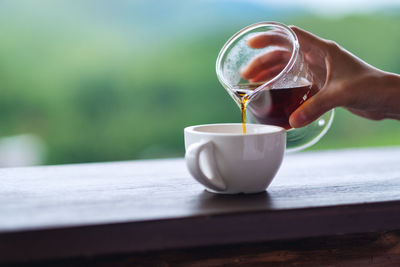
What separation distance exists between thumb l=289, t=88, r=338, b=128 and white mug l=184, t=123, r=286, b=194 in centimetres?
8

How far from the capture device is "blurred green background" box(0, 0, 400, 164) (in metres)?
4.04

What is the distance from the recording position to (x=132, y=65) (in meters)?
4.32

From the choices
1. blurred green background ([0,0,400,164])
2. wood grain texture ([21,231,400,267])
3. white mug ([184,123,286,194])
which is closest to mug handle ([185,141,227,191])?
white mug ([184,123,286,194])

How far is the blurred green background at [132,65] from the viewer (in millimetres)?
4035

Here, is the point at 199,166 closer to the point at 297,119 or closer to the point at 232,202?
the point at 232,202

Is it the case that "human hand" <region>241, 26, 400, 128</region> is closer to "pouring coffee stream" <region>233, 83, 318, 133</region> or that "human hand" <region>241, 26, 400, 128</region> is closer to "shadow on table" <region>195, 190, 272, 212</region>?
"pouring coffee stream" <region>233, 83, 318, 133</region>

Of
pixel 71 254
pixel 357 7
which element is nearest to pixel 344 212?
pixel 71 254

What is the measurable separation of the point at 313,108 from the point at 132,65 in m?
3.54

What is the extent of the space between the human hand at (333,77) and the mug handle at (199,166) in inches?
7.7

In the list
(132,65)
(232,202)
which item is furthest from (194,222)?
(132,65)

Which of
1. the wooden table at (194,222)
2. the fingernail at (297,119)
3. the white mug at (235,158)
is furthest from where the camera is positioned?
the fingernail at (297,119)

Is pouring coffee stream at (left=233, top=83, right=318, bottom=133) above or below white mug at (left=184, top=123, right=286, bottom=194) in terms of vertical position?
above

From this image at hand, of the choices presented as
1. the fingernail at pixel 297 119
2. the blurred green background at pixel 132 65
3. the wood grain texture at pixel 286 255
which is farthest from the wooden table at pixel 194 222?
the blurred green background at pixel 132 65

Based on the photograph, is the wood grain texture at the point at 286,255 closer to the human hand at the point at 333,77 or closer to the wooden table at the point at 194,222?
the wooden table at the point at 194,222
